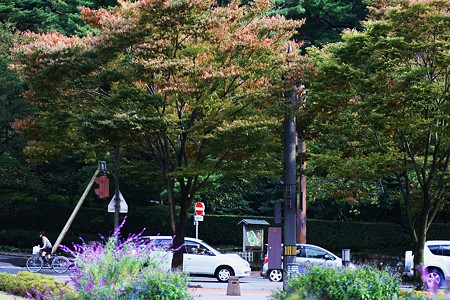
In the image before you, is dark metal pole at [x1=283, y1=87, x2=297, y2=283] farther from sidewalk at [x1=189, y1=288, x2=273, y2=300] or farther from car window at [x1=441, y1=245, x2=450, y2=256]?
car window at [x1=441, y1=245, x2=450, y2=256]

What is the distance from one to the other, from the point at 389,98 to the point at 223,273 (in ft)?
30.5

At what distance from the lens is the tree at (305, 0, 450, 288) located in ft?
67.4

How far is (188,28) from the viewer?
Result: 69.5 ft

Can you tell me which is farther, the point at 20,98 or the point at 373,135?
the point at 20,98

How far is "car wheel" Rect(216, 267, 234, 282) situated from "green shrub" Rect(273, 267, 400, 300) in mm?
15180

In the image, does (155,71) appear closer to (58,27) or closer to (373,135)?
(373,135)

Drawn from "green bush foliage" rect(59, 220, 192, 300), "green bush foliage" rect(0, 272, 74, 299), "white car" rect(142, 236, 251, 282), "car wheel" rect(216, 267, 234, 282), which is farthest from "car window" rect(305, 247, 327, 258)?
"green bush foliage" rect(59, 220, 192, 300)

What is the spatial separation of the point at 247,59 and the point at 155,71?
294 cm

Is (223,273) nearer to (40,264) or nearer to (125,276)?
(40,264)

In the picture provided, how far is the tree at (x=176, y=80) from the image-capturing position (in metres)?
21.1

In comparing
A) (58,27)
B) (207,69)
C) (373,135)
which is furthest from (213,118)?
(58,27)

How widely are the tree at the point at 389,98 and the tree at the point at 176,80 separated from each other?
1466 mm

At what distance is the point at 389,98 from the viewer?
2086 centimetres

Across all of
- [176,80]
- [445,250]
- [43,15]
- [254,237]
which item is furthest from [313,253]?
[43,15]
